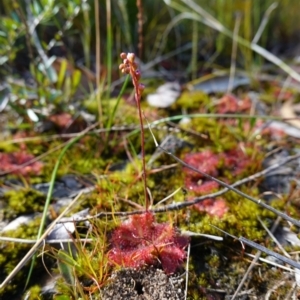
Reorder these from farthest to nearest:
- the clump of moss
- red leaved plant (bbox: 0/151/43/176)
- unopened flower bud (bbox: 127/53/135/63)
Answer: red leaved plant (bbox: 0/151/43/176)
the clump of moss
unopened flower bud (bbox: 127/53/135/63)

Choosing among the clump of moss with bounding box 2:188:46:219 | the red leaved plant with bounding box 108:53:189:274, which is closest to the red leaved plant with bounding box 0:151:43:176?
the clump of moss with bounding box 2:188:46:219

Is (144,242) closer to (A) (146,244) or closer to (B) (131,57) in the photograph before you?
(A) (146,244)

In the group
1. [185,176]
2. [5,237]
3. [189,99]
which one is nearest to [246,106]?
[189,99]

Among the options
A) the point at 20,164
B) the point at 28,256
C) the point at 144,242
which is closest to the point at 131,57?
the point at 144,242

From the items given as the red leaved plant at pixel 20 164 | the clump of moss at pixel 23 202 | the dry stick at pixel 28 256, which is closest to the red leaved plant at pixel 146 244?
the dry stick at pixel 28 256

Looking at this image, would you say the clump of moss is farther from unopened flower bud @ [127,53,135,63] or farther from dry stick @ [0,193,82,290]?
unopened flower bud @ [127,53,135,63]

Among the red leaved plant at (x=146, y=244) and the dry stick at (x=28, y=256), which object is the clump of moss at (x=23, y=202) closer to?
the dry stick at (x=28, y=256)

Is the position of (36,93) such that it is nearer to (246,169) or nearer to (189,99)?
(189,99)
